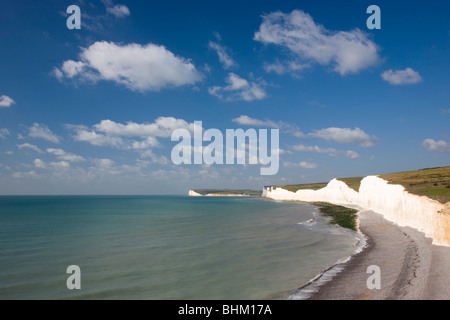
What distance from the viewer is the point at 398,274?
1330 centimetres

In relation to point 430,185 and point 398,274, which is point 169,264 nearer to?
point 398,274

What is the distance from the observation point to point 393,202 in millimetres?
35938

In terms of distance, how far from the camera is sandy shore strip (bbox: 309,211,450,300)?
428 inches

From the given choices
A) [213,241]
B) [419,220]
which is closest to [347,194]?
[419,220]

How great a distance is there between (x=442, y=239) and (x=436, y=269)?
6.01 meters

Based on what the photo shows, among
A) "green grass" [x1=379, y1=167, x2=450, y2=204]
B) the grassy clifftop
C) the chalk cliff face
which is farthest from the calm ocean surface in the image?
the grassy clifftop

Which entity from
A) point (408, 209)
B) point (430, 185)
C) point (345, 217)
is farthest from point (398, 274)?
point (430, 185)

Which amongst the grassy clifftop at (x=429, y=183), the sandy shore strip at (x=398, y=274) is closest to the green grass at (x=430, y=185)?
the grassy clifftop at (x=429, y=183)

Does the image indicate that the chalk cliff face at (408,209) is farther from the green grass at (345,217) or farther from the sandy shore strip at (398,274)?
the green grass at (345,217)

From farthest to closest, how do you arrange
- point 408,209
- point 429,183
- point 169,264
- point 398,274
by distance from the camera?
1. point 429,183
2. point 408,209
3. point 169,264
4. point 398,274

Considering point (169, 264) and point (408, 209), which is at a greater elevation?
point (408, 209)

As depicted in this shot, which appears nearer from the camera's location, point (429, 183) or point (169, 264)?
point (169, 264)

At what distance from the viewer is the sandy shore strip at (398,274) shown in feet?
35.7
